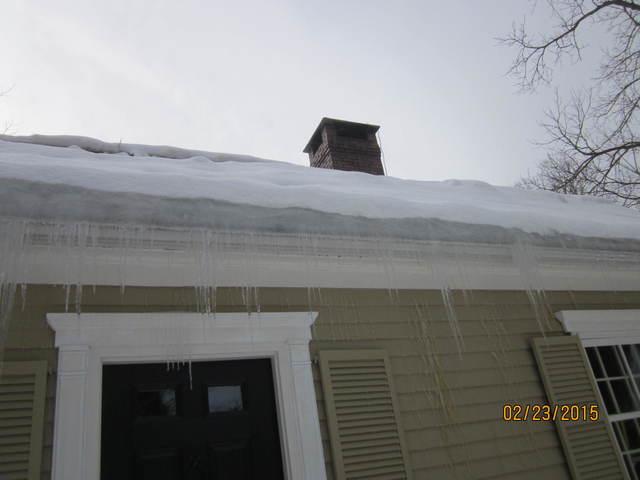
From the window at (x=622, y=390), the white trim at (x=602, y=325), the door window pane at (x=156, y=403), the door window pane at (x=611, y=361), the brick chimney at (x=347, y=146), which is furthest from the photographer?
the brick chimney at (x=347, y=146)

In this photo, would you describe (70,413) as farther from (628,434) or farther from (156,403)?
Result: (628,434)

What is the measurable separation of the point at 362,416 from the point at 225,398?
35.5 inches

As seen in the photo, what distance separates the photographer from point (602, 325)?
3.86 m

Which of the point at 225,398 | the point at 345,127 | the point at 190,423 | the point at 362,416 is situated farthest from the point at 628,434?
the point at 345,127

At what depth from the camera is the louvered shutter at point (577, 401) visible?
3215 millimetres

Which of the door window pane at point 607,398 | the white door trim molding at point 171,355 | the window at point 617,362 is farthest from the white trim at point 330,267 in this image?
the door window pane at point 607,398

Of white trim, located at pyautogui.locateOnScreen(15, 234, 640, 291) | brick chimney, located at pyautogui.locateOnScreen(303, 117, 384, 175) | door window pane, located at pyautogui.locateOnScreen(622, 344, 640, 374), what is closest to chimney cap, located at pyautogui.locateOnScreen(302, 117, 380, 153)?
brick chimney, located at pyautogui.locateOnScreen(303, 117, 384, 175)

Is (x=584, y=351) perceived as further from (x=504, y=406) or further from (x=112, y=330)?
(x=112, y=330)

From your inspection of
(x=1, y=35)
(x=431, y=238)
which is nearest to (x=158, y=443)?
(x=431, y=238)

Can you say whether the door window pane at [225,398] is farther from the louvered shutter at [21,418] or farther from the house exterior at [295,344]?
the louvered shutter at [21,418]
